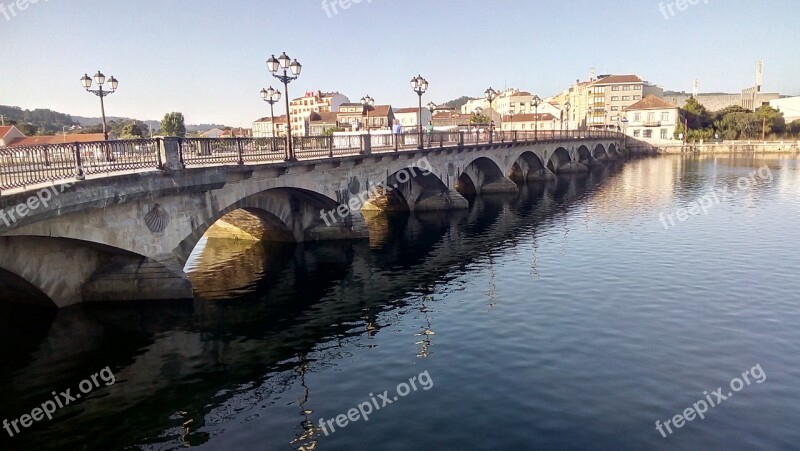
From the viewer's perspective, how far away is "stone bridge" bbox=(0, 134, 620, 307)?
15164mm

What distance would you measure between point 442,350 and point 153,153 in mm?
11765

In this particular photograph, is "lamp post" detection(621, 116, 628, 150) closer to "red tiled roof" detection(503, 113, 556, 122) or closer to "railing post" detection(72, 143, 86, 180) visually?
"red tiled roof" detection(503, 113, 556, 122)

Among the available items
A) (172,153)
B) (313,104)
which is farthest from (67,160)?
(313,104)

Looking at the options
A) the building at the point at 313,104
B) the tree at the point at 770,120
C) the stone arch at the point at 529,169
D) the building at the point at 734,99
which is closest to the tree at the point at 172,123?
the building at the point at 313,104

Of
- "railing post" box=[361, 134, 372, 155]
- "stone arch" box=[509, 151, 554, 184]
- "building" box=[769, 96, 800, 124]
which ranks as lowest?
"stone arch" box=[509, 151, 554, 184]

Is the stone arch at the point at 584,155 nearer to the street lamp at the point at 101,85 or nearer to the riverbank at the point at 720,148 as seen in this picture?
the riverbank at the point at 720,148

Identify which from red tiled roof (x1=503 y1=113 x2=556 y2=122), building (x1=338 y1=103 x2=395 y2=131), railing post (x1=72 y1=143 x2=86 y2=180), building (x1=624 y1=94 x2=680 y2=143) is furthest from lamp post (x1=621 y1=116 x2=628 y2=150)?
railing post (x1=72 y1=143 x2=86 y2=180)

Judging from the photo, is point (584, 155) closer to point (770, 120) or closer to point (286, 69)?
point (770, 120)

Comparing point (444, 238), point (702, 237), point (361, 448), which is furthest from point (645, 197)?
point (361, 448)

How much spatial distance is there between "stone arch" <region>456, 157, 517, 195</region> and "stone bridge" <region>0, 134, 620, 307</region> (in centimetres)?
2075

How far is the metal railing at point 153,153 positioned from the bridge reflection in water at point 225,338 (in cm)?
501

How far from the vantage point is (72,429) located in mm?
11484

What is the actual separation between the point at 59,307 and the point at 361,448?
44.0 ft

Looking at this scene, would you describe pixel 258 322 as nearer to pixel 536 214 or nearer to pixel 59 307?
pixel 59 307
